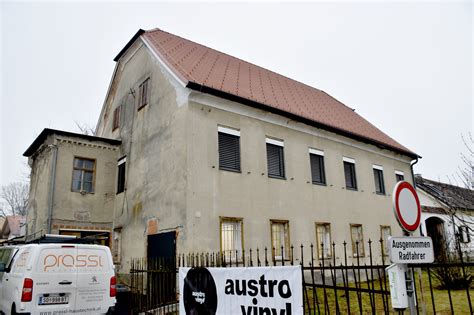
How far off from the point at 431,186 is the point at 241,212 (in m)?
23.5

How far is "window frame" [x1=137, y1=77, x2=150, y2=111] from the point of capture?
15.9m

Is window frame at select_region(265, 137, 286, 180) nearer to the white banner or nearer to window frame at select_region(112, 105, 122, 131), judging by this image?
window frame at select_region(112, 105, 122, 131)

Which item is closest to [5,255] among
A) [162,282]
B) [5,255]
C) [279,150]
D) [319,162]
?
[5,255]

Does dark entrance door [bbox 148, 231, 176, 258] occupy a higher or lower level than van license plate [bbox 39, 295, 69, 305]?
higher

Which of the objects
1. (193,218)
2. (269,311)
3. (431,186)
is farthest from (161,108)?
(431,186)

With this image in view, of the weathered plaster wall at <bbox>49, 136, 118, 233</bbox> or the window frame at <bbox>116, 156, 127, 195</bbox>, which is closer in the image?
the weathered plaster wall at <bbox>49, 136, 118, 233</bbox>

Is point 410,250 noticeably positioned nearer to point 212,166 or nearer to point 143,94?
point 212,166

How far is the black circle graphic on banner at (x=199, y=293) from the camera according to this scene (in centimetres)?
656

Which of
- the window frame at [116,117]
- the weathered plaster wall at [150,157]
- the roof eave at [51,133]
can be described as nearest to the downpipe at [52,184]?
the roof eave at [51,133]

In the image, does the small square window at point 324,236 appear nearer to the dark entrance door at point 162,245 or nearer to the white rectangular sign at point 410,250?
the dark entrance door at point 162,245

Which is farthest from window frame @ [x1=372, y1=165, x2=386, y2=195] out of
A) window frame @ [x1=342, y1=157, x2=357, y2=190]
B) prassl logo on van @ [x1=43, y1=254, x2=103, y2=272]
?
prassl logo on van @ [x1=43, y1=254, x2=103, y2=272]

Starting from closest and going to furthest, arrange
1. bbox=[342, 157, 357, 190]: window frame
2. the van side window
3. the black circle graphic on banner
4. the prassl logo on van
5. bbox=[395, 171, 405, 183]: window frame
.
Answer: the black circle graphic on banner → the prassl logo on van → the van side window → bbox=[342, 157, 357, 190]: window frame → bbox=[395, 171, 405, 183]: window frame

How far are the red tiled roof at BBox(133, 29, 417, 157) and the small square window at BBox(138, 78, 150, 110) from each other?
1526 mm

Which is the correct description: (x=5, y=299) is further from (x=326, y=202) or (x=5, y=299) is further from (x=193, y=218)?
(x=326, y=202)
